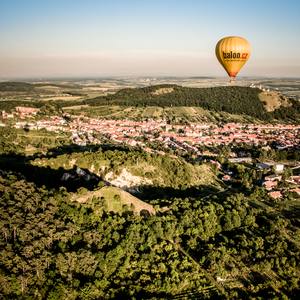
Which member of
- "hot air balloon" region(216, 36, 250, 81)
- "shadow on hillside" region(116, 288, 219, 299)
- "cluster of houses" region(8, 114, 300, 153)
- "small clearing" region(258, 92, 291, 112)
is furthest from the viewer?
"small clearing" region(258, 92, 291, 112)

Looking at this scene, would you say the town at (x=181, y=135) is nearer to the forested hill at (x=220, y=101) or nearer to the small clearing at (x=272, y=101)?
the forested hill at (x=220, y=101)

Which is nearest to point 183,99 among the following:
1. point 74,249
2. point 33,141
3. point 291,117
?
point 291,117

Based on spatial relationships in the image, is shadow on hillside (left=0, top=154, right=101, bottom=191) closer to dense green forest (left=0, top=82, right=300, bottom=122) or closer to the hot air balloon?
the hot air balloon

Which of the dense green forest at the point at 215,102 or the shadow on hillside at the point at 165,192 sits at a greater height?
the dense green forest at the point at 215,102

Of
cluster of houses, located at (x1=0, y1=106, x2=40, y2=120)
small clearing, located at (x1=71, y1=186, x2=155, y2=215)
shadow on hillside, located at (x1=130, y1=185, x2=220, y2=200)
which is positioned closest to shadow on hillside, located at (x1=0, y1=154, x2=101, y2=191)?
shadow on hillside, located at (x1=130, y1=185, x2=220, y2=200)

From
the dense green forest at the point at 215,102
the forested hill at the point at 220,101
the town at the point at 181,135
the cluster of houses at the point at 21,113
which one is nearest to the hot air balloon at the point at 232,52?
the town at the point at 181,135

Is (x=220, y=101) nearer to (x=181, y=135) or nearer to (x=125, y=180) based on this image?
(x=181, y=135)
